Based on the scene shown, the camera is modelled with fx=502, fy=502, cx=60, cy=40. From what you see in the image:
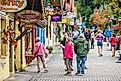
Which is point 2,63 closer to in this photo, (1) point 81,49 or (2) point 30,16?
(2) point 30,16

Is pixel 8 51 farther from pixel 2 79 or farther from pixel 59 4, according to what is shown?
pixel 59 4

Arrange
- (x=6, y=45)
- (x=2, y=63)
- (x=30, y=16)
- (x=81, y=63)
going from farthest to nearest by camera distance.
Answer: (x=81, y=63)
(x=6, y=45)
(x=30, y=16)
(x=2, y=63)

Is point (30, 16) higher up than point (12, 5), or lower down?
lower down

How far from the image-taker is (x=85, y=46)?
22.7 m

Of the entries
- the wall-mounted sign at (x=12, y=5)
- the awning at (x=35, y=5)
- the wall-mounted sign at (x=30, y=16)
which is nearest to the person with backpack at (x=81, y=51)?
the awning at (x=35, y=5)

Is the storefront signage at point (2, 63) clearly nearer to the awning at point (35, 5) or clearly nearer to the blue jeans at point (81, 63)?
the awning at point (35, 5)

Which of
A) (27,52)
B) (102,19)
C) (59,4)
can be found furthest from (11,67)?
(102,19)

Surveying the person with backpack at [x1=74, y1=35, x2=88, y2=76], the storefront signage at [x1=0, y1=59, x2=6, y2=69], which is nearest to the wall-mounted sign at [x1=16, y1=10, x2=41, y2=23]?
the storefront signage at [x1=0, y1=59, x2=6, y2=69]

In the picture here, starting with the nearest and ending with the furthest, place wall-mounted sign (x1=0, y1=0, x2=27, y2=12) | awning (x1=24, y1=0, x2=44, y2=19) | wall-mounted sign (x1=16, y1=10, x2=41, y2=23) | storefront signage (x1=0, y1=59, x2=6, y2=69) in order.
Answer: wall-mounted sign (x1=0, y1=0, x2=27, y2=12)
storefront signage (x1=0, y1=59, x2=6, y2=69)
wall-mounted sign (x1=16, y1=10, x2=41, y2=23)
awning (x1=24, y1=0, x2=44, y2=19)

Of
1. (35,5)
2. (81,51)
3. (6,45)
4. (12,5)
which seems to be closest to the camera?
(12,5)

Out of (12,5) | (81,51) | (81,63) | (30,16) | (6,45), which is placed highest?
(12,5)

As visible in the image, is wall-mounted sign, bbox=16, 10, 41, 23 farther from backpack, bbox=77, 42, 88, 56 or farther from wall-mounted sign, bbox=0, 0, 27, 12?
wall-mounted sign, bbox=0, 0, 27, 12

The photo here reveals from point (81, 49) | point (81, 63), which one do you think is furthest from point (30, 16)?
point (81, 63)

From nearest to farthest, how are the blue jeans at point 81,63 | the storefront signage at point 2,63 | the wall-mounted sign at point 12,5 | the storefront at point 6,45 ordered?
the wall-mounted sign at point 12,5 < the storefront signage at point 2,63 < the storefront at point 6,45 < the blue jeans at point 81,63
